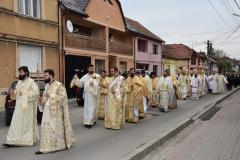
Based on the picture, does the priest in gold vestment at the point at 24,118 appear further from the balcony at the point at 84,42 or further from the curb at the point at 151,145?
the balcony at the point at 84,42

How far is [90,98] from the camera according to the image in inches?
518

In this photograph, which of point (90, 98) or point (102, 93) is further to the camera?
point (102, 93)

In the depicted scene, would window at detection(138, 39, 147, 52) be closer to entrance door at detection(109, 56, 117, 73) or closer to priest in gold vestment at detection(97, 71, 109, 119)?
entrance door at detection(109, 56, 117, 73)

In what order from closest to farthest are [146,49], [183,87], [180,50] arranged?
[183,87], [146,49], [180,50]

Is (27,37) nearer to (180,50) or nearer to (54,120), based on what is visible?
(54,120)

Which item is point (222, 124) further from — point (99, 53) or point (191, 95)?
point (99, 53)

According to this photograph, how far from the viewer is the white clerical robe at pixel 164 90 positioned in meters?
19.2

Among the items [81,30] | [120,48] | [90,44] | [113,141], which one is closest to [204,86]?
[120,48]

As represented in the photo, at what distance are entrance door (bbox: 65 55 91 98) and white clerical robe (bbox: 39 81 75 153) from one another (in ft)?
53.5

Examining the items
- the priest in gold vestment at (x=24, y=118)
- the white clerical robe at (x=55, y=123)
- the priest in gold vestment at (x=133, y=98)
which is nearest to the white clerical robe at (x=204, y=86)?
the priest in gold vestment at (x=133, y=98)

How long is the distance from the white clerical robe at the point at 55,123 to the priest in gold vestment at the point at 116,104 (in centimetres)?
Result: 318

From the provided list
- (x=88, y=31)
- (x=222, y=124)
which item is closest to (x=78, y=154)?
(x=222, y=124)

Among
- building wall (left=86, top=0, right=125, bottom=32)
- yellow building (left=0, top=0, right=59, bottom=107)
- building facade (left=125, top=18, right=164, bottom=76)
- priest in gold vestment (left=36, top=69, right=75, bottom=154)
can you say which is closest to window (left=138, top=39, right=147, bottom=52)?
building facade (left=125, top=18, right=164, bottom=76)

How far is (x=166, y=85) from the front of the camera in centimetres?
1927
